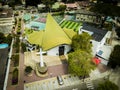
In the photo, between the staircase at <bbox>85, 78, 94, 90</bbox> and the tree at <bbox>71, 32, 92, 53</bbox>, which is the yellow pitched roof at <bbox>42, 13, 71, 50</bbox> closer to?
the tree at <bbox>71, 32, 92, 53</bbox>

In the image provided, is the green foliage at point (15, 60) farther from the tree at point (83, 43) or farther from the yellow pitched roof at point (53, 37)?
the tree at point (83, 43)

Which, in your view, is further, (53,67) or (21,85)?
(53,67)

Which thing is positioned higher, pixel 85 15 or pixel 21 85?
pixel 85 15

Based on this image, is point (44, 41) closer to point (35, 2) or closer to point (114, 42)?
point (114, 42)

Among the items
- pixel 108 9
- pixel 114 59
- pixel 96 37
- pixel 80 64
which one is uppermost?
pixel 108 9

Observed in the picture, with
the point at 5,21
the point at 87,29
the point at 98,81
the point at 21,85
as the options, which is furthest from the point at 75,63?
the point at 5,21

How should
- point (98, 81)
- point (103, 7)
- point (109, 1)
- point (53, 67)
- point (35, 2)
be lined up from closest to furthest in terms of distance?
point (98, 81)
point (53, 67)
point (103, 7)
point (109, 1)
point (35, 2)

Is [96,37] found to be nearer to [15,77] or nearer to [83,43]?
[83,43]

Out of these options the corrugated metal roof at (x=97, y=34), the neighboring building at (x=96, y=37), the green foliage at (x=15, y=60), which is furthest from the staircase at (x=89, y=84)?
the green foliage at (x=15, y=60)

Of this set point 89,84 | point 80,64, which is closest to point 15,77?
point 80,64
